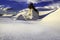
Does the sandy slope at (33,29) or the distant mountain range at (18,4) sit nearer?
the sandy slope at (33,29)

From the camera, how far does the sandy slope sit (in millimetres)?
1356

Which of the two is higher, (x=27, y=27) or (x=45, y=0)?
(x=45, y=0)

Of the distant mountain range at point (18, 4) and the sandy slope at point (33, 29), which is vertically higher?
the distant mountain range at point (18, 4)

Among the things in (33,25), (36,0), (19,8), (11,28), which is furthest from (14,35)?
(36,0)

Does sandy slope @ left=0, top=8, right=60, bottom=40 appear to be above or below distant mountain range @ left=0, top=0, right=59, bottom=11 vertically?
below

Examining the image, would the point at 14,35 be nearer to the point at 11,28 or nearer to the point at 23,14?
the point at 11,28

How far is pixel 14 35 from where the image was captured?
4.52 feet

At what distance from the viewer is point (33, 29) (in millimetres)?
1408

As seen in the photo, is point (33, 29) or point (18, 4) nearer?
point (33, 29)

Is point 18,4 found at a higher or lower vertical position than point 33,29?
higher

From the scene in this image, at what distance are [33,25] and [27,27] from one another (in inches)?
2.4

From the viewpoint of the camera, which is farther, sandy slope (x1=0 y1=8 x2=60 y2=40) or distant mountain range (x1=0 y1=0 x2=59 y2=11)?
distant mountain range (x1=0 y1=0 x2=59 y2=11)

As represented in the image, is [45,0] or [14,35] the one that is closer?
[14,35]

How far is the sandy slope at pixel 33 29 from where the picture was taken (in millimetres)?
1356
